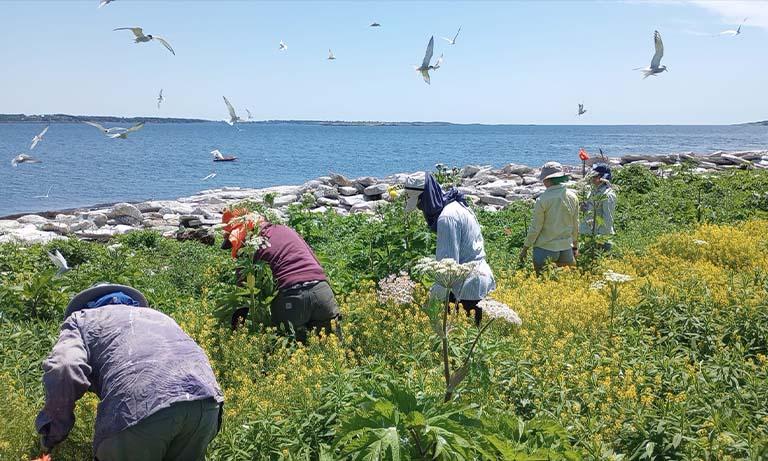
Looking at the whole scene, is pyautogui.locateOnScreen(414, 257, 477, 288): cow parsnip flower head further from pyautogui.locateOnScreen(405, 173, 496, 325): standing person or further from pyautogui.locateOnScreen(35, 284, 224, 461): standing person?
pyautogui.locateOnScreen(405, 173, 496, 325): standing person

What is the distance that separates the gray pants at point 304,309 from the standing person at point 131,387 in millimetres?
1997

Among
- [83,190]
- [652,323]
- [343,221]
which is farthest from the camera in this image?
[83,190]

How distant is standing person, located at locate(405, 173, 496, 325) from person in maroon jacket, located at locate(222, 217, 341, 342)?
1010 millimetres

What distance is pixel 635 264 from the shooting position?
8.70 meters

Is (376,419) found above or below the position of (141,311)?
below

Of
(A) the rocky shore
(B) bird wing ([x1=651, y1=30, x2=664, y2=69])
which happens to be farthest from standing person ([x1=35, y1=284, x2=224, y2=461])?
(A) the rocky shore

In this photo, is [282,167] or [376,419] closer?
[376,419]

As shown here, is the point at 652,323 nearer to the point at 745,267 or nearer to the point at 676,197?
the point at 745,267

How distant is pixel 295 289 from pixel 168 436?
2.39 metres

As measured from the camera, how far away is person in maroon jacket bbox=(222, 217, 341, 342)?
18.8 feet

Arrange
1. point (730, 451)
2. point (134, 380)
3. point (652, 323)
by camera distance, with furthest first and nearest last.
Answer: point (652, 323) < point (730, 451) < point (134, 380)

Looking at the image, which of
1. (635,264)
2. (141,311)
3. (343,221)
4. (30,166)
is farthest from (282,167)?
(141,311)

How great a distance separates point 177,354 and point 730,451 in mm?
3218

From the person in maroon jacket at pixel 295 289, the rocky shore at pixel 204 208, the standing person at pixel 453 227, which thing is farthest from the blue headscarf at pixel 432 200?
the rocky shore at pixel 204 208
